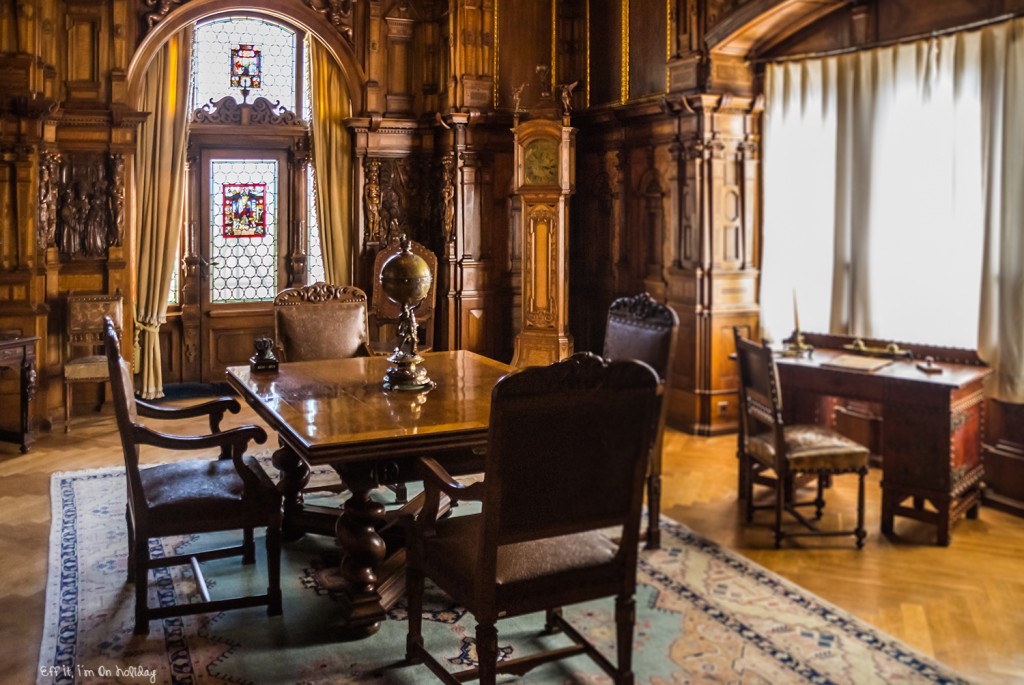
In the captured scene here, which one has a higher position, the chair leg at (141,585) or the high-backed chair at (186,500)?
the high-backed chair at (186,500)

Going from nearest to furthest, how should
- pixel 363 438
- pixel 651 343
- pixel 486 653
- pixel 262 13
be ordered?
pixel 486 653, pixel 363 438, pixel 651 343, pixel 262 13

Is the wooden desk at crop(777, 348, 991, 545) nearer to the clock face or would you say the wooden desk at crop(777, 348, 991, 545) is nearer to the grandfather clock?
the grandfather clock

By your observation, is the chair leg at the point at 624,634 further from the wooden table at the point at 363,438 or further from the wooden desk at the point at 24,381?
the wooden desk at the point at 24,381

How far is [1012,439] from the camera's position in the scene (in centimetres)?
541

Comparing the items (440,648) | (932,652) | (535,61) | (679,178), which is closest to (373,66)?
(535,61)

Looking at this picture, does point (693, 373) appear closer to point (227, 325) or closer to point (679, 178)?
point (679, 178)

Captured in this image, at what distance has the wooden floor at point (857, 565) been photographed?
142 inches

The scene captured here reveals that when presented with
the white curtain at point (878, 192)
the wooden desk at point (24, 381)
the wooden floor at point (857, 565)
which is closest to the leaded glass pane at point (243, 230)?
the wooden desk at point (24, 381)

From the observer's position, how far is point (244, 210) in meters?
9.07

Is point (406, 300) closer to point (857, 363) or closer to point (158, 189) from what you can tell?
point (857, 363)

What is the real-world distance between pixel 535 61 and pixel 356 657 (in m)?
6.40

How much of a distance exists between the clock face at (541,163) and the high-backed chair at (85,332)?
3482 mm

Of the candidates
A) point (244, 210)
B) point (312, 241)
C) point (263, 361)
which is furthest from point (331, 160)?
point (263, 361)

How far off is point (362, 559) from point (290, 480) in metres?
0.78
